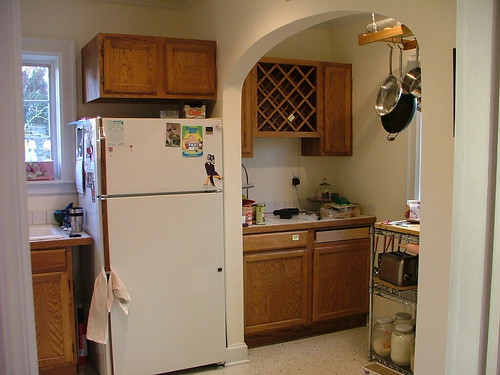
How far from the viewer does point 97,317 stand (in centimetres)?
297

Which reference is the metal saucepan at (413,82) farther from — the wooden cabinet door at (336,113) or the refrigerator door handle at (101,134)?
the refrigerator door handle at (101,134)

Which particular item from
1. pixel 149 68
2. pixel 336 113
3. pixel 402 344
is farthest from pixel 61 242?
pixel 336 113

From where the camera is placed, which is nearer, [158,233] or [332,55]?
[158,233]

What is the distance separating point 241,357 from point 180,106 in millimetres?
1863

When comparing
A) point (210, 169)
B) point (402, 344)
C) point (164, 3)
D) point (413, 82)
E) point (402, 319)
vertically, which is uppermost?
point (164, 3)

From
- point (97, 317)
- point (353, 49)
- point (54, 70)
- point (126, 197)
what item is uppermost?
point (353, 49)

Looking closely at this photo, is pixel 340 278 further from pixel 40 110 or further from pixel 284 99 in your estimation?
pixel 40 110

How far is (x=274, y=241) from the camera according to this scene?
363cm

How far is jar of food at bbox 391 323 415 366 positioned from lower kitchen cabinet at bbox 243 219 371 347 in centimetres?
81

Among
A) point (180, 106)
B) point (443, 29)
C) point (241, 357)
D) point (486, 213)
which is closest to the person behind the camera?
point (486, 213)

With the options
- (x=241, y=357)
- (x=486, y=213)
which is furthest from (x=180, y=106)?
(x=486, y=213)

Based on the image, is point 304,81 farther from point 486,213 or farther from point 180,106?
point 486,213

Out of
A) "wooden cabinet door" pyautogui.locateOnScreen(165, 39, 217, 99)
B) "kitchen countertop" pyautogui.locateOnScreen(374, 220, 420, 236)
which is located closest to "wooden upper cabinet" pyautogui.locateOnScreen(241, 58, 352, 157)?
"wooden cabinet door" pyautogui.locateOnScreen(165, 39, 217, 99)

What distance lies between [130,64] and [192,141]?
628 mm
